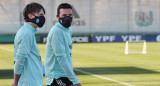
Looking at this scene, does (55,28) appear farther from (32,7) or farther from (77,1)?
(77,1)

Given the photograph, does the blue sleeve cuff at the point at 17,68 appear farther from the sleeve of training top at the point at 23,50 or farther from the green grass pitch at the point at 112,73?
the green grass pitch at the point at 112,73

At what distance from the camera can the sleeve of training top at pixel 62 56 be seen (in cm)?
716

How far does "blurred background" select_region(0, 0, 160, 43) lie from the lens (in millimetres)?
49031

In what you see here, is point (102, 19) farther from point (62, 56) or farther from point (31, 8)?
point (31, 8)

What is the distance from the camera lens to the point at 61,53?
7.20 m

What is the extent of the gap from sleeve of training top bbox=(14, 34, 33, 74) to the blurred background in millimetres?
40664

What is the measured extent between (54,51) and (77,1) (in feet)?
144

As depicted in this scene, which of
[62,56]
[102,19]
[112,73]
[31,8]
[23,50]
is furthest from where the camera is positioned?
[102,19]

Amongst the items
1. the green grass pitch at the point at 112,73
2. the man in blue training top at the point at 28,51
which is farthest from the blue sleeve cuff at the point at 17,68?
the green grass pitch at the point at 112,73

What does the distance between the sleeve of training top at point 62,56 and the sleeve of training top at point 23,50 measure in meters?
0.68

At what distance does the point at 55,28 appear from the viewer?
7453 millimetres

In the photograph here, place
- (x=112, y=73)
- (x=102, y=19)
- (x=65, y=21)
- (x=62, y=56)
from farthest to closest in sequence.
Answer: (x=102, y=19), (x=112, y=73), (x=65, y=21), (x=62, y=56)

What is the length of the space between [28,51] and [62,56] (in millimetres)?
710

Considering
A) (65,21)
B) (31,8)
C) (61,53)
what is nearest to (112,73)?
(65,21)
